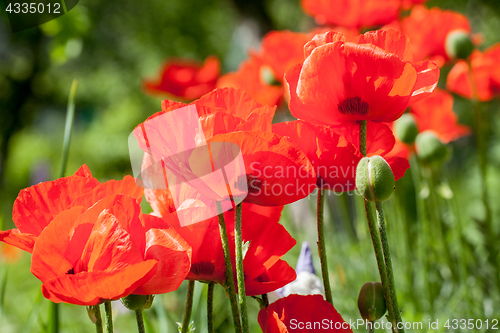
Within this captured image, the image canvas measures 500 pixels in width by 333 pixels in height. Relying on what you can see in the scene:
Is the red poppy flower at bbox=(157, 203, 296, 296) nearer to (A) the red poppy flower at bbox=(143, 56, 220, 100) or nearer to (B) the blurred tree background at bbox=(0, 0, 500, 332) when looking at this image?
(A) the red poppy flower at bbox=(143, 56, 220, 100)

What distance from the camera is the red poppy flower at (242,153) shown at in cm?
24

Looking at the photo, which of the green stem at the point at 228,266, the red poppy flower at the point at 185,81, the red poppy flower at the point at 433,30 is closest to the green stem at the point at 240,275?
the green stem at the point at 228,266

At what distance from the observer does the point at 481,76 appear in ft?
3.09

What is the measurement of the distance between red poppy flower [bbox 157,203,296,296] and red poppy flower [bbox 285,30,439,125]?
0.29 feet

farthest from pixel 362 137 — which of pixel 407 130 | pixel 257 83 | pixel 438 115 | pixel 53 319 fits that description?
pixel 257 83

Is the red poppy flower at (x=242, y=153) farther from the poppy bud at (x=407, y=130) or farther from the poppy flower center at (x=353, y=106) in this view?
the poppy bud at (x=407, y=130)

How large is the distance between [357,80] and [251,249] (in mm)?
142

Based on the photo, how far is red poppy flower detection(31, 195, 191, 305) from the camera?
0.72ft

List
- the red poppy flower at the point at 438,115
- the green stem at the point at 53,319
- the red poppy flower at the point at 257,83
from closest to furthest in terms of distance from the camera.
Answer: the green stem at the point at 53,319, the red poppy flower at the point at 438,115, the red poppy flower at the point at 257,83

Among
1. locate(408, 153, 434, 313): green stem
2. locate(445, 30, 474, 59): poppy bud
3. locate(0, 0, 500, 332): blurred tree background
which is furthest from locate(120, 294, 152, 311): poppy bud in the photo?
locate(0, 0, 500, 332): blurred tree background

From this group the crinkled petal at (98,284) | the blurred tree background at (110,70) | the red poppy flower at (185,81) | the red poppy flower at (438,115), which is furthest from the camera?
the blurred tree background at (110,70)

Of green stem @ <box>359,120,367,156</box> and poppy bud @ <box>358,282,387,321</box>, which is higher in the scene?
green stem @ <box>359,120,367,156</box>

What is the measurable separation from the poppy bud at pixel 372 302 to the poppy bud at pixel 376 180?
0.07m

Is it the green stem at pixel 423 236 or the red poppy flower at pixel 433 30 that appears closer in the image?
the green stem at pixel 423 236
